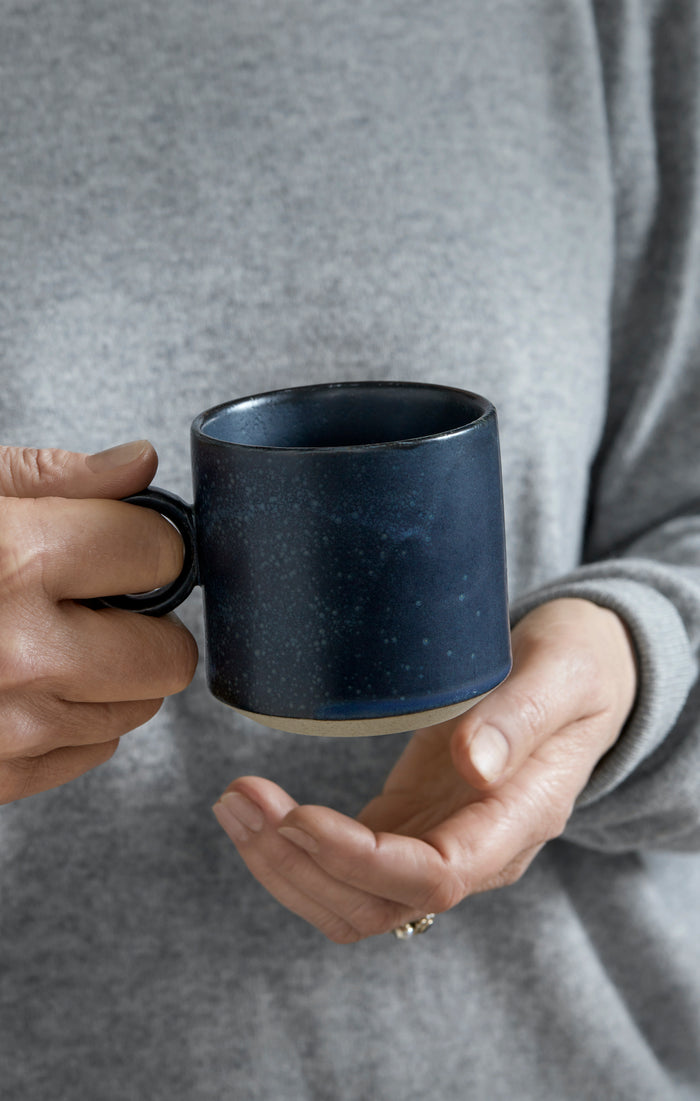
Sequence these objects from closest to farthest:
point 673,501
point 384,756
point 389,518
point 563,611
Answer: point 389,518 < point 563,611 < point 384,756 < point 673,501

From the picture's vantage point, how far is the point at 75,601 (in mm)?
559

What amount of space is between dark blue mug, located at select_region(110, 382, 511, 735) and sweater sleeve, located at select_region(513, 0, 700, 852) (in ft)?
0.91

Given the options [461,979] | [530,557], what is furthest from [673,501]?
[461,979]

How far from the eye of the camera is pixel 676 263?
0.91 metres

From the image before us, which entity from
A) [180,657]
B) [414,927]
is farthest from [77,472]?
[414,927]

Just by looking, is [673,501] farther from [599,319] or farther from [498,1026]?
[498,1026]

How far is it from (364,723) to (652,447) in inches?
22.4

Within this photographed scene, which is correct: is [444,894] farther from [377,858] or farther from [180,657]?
[180,657]

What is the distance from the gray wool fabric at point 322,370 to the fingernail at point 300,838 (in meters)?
0.21

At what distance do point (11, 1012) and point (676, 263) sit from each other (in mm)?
931

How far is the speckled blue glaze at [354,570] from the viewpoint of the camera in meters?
0.49

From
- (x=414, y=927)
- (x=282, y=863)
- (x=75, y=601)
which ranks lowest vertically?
(x=414, y=927)

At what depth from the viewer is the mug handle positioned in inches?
22.0

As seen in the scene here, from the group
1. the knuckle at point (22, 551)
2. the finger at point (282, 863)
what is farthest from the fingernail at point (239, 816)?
the knuckle at point (22, 551)
